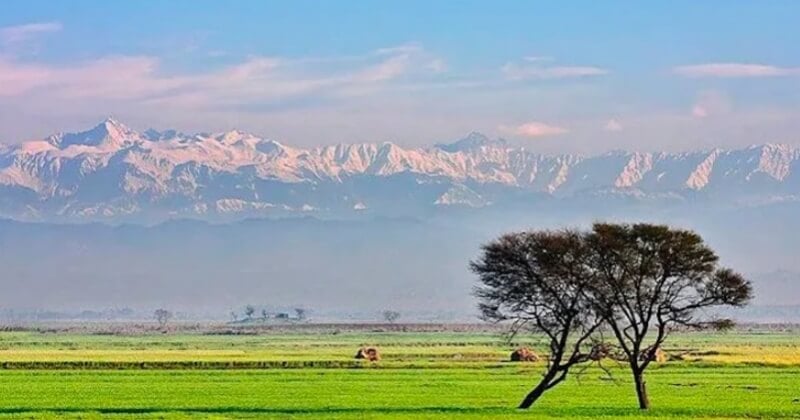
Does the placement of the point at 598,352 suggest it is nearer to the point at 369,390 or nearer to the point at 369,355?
the point at 369,390

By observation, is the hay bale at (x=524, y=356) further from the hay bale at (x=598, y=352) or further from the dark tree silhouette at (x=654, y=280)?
the dark tree silhouette at (x=654, y=280)

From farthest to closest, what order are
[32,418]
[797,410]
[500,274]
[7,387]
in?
[7,387]
[500,274]
[797,410]
[32,418]

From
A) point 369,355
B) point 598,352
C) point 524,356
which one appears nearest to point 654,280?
point 598,352

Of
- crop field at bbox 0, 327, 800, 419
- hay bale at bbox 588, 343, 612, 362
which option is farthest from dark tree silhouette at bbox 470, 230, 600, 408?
crop field at bbox 0, 327, 800, 419

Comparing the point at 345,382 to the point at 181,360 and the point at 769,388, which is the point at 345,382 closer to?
the point at 769,388

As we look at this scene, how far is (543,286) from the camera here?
218 feet

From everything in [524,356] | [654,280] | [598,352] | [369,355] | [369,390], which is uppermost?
[369,355]

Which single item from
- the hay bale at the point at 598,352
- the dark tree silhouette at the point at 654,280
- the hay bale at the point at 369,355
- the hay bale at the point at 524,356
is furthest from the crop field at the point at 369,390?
the hay bale at the point at 369,355

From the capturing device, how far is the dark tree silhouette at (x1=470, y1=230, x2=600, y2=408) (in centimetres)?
6588

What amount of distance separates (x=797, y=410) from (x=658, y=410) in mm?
5923

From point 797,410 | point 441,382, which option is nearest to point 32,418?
point 797,410

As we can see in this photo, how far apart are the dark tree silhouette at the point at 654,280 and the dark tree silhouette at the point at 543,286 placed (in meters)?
0.84

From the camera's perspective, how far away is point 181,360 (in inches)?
4862

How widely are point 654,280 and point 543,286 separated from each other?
4.99m
